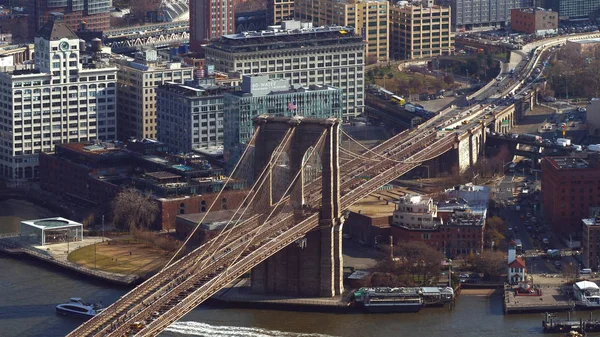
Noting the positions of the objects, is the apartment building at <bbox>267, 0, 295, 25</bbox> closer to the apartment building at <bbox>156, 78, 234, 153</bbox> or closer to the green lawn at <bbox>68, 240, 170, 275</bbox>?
the apartment building at <bbox>156, 78, 234, 153</bbox>

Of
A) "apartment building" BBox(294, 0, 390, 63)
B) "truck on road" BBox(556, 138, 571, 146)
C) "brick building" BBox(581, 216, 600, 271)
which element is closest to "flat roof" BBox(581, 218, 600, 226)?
"brick building" BBox(581, 216, 600, 271)

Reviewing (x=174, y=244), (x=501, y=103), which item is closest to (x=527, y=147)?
(x=501, y=103)

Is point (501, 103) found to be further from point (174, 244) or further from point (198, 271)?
point (198, 271)

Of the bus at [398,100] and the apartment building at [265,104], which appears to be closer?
the apartment building at [265,104]

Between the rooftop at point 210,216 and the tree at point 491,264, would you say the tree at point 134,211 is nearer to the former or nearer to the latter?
the rooftop at point 210,216

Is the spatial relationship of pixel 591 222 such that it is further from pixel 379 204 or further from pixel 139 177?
pixel 139 177

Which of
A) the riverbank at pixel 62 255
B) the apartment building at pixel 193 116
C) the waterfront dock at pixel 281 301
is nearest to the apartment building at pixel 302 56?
the apartment building at pixel 193 116

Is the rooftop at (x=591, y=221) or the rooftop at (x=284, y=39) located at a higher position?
the rooftop at (x=284, y=39)
